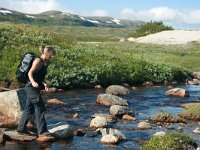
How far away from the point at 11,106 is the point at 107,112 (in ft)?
20.7

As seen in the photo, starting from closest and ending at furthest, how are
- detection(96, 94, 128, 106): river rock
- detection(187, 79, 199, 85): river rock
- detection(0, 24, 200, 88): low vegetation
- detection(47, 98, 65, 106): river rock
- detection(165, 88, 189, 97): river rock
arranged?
detection(47, 98, 65, 106): river rock, detection(96, 94, 128, 106): river rock, detection(165, 88, 189, 97): river rock, detection(0, 24, 200, 88): low vegetation, detection(187, 79, 199, 85): river rock

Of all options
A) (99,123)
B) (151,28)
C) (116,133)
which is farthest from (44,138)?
(151,28)

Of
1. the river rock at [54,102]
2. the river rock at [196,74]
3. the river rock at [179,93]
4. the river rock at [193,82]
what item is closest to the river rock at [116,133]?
the river rock at [54,102]

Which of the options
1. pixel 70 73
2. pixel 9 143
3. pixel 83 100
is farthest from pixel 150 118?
pixel 70 73

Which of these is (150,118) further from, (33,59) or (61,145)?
(33,59)

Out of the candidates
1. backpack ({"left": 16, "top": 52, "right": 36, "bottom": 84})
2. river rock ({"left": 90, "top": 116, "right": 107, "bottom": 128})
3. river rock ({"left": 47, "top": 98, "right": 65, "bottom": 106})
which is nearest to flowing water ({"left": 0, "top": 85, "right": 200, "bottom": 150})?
river rock ({"left": 90, "top": 116, "right": 107, "bottom": 128})

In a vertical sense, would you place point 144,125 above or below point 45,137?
below

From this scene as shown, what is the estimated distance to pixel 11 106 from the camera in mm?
16797

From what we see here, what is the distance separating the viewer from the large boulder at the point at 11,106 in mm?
16734

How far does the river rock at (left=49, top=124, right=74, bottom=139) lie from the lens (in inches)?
623

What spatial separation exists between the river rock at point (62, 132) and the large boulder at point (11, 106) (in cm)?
174

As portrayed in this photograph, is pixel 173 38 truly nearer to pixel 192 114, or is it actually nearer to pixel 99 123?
pixel 192 114

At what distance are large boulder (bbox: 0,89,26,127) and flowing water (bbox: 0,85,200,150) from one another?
1.38 metres

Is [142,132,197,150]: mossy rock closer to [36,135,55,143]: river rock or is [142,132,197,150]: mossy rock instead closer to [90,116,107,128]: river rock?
[36,135,55,143]: river rock
